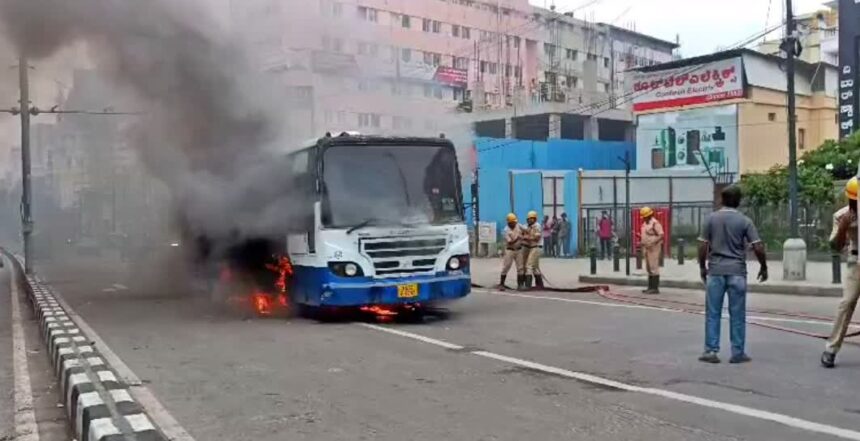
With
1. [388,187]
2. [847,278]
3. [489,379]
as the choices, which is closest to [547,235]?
[388,187]

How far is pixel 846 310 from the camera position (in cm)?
726

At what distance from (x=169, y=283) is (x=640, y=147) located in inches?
922

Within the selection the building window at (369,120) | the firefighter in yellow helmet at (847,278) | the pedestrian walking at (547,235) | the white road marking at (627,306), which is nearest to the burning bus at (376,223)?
the building window at (369,120)

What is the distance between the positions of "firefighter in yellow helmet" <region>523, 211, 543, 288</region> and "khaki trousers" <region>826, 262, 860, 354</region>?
8.78m

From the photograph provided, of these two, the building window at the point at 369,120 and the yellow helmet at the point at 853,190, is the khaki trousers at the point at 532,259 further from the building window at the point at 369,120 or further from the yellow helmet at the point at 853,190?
the yellow helmet at the point at 853,190

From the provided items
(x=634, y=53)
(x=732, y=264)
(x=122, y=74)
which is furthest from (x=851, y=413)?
(x=634, y=53)

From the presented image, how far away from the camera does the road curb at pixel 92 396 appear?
489 cm

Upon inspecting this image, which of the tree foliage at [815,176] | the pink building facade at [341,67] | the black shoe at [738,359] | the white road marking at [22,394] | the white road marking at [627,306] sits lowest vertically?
the white road marking at [22,394]

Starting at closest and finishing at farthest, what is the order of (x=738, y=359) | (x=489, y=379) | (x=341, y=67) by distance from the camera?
(x=489, y=379) → (x=738, y=359) → (x=341, y=67)

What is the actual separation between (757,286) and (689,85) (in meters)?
21.2

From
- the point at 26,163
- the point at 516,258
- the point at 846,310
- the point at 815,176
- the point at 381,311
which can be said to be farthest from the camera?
the point at 26,163

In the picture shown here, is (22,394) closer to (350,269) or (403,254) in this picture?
(350,269)

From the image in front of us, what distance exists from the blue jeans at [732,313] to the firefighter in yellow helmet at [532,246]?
839 cm

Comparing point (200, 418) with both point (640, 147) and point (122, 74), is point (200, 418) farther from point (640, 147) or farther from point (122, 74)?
point (640, 147)
